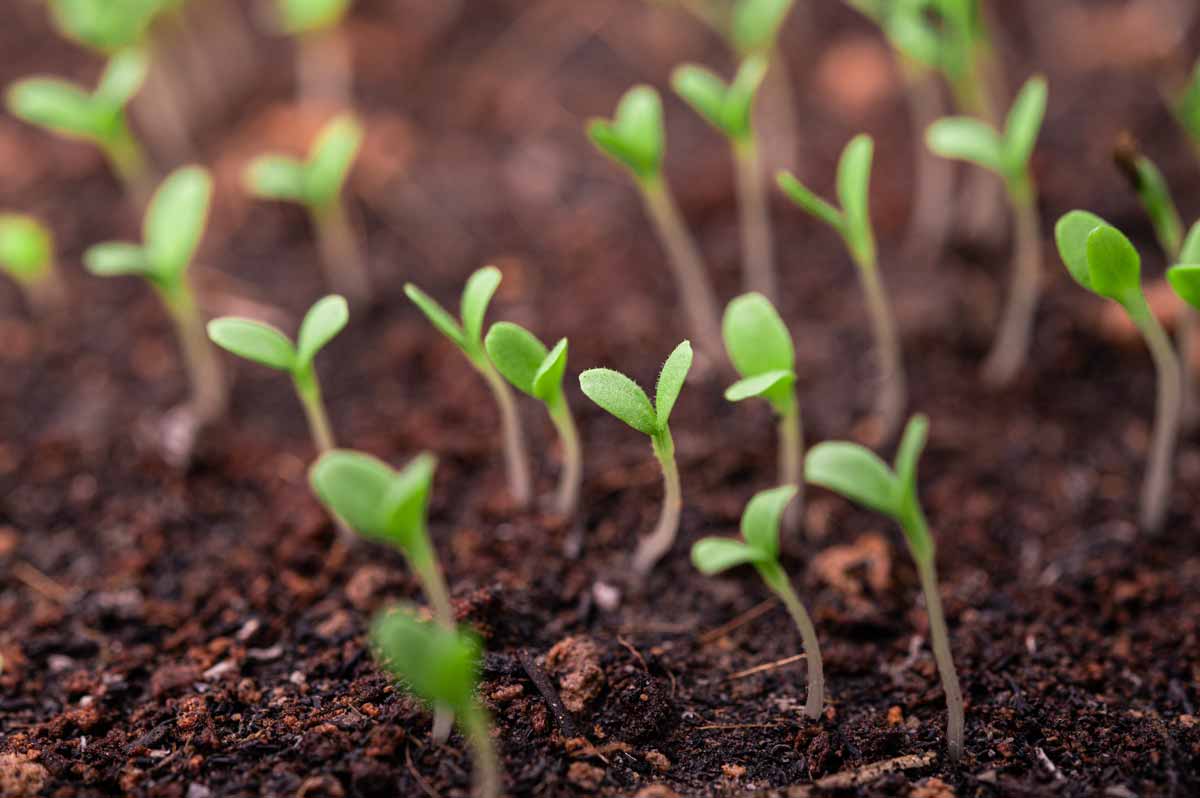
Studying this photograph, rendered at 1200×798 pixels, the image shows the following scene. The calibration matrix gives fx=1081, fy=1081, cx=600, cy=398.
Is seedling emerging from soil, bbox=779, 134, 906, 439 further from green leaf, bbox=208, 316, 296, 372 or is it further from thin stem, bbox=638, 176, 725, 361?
green leaf, bbox=208, 316, 296, 372

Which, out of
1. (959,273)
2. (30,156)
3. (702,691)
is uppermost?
(30,156)

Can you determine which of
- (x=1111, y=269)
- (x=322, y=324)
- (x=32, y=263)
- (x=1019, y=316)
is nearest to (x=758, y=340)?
(x=1111, y=269)

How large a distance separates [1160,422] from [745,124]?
0.69 metres

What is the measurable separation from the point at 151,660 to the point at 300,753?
1.09ft

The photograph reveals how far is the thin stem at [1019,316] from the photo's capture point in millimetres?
1665

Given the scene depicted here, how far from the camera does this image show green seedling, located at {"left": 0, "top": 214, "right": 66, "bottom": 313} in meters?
1.90

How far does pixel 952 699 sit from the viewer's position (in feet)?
3.71

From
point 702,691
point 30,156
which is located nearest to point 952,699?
point 702,691

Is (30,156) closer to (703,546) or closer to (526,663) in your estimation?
(526,663)

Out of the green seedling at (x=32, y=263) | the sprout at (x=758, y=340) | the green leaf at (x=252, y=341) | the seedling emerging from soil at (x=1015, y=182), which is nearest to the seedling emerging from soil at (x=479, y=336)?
the green leaf at (x=252, y=341)

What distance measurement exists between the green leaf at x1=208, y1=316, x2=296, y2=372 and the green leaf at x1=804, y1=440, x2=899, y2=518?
0.63 metres

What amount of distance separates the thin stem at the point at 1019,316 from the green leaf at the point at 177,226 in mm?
1209

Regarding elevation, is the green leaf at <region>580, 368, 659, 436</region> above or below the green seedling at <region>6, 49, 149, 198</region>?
below

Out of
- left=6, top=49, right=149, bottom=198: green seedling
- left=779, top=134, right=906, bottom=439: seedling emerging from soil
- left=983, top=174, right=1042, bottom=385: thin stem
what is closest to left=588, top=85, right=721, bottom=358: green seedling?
left=779, top=134, right=906, bottom=439: seedling emerging from soil
